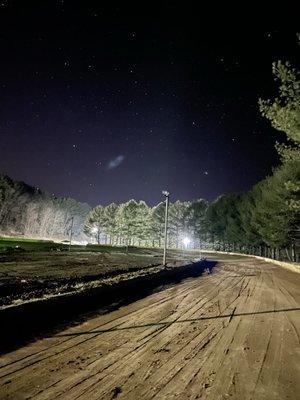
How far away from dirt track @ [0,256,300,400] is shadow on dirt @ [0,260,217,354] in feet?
1.41

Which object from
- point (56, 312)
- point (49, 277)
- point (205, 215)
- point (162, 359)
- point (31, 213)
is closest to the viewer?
point (162, 359)

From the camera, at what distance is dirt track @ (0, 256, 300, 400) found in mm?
4770

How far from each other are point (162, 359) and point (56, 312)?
379 centimetres

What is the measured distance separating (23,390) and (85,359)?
4.70 feet

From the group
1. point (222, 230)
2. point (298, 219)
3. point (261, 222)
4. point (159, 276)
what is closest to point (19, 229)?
point (222, 230)

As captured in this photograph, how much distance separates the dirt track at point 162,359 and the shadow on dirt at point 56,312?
0.43 meters

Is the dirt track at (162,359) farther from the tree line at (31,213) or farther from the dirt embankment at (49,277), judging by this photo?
Answer: the tree line at (31,213)

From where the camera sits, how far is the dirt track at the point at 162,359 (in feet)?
15.6

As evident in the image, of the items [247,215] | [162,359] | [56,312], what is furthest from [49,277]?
[247,215]

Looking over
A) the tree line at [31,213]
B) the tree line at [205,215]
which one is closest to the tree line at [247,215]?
the tree line at [205,215]

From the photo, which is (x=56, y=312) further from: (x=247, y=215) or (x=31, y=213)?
(x=31, y=213)

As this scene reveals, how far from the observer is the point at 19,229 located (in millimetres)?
118375

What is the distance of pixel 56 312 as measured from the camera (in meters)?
8.85

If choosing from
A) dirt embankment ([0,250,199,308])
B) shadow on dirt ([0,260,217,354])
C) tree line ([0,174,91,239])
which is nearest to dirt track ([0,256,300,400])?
shadow on dirt ([0,260,217,354])
